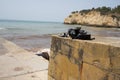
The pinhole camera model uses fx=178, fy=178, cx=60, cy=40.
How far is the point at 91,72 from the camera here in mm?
2461

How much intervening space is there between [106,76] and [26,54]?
4.32m

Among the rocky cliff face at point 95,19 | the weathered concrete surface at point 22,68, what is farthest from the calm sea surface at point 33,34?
the rocky cliff face at point 95,19

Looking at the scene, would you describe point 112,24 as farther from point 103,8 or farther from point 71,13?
point 71,13

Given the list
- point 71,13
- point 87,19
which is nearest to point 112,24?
point 87,19

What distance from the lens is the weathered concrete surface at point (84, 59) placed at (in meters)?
2.17

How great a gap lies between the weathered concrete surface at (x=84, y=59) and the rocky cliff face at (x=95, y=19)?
184 feet

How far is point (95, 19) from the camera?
63.4 metres

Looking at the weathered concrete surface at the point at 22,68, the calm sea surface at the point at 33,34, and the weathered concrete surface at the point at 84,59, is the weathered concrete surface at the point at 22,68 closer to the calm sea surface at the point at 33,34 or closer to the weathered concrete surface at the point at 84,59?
the weathered concrete surface at the point at 84,59

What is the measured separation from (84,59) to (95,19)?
205ft

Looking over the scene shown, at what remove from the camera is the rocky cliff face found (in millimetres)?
57344

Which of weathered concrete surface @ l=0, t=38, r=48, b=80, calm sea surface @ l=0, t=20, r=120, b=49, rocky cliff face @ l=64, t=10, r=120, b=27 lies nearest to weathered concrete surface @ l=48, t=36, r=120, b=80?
weathered concrete surface @ l=0, t=38, r=48, b=80

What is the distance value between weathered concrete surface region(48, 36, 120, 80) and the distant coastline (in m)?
56.0

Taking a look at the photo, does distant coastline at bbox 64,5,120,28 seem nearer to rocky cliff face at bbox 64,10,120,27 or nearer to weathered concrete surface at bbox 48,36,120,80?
rocky cliff face at bbox 64,10,120,27

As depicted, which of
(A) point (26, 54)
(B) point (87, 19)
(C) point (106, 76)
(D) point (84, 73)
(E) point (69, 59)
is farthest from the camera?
(B) point (87, 19)
